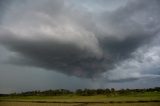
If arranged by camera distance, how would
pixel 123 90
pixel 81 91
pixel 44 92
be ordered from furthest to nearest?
1. pixel 44 92
2. pixel 81 91
3. pixel 123 90

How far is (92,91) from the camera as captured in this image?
540ft

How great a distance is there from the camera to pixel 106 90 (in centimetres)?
16588

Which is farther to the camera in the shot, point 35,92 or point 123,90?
point 35,92

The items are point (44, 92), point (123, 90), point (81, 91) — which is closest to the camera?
point (123, 90)

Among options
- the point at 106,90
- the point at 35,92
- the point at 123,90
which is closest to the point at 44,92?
the point at 35,92

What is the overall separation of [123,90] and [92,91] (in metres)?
22.3

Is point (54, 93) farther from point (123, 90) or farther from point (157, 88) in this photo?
point (157, 88)

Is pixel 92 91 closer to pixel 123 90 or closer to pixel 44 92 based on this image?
pixel 123 90

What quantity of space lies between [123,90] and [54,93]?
176 ft

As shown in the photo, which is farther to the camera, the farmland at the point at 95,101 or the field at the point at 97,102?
the farmland at the point at 95,101

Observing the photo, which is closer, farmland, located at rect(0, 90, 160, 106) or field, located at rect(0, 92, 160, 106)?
field, located at rect(0, 92, 160, 106)

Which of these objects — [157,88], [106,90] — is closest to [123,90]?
[106,90]

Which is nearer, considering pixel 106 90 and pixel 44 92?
pixel 106 90

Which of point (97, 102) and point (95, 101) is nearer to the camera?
point (97, 102)
